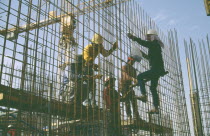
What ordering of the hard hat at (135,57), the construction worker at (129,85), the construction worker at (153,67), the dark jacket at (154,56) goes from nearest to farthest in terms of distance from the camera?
the construction worker at (129,85)
the hard hat at (135,57)
the construction worker at (153,67)
the dark jacket at (154,56)

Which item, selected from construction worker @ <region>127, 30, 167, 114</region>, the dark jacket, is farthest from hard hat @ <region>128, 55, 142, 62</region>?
the dark jacket

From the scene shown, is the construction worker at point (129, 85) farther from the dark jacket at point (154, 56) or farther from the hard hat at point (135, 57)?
the dark jacket at point (154, 56)

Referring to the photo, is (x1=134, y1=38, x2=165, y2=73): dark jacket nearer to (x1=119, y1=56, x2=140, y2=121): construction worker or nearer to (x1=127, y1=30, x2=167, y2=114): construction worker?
(x1=127, y1=30, x2=167, y2=114): construction worker

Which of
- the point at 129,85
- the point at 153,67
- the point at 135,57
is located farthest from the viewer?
the point at 153,67

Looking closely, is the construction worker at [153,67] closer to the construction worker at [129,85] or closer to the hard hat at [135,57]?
the construction worker at [129,85]

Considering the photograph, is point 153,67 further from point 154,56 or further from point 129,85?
point 129,85

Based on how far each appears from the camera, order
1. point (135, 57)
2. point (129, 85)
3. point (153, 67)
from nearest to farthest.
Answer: point (135, 57)
point (129, 85)
point (153, 67)

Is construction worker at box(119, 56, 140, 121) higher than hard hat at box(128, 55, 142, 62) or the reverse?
the reverse

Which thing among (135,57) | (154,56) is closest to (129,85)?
(135,57)

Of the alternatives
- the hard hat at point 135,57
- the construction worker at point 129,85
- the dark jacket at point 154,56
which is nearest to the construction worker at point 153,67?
the dark jacket at point 154,56

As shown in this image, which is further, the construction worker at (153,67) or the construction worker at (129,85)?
the construction worker at (153,67)

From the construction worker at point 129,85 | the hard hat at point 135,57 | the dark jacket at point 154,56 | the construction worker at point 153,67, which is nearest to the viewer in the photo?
the construction worker at point 129,85

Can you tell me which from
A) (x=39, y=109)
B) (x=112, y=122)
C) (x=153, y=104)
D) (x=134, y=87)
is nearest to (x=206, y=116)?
(x=153, y=104)

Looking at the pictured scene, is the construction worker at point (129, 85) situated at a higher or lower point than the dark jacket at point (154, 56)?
lower
